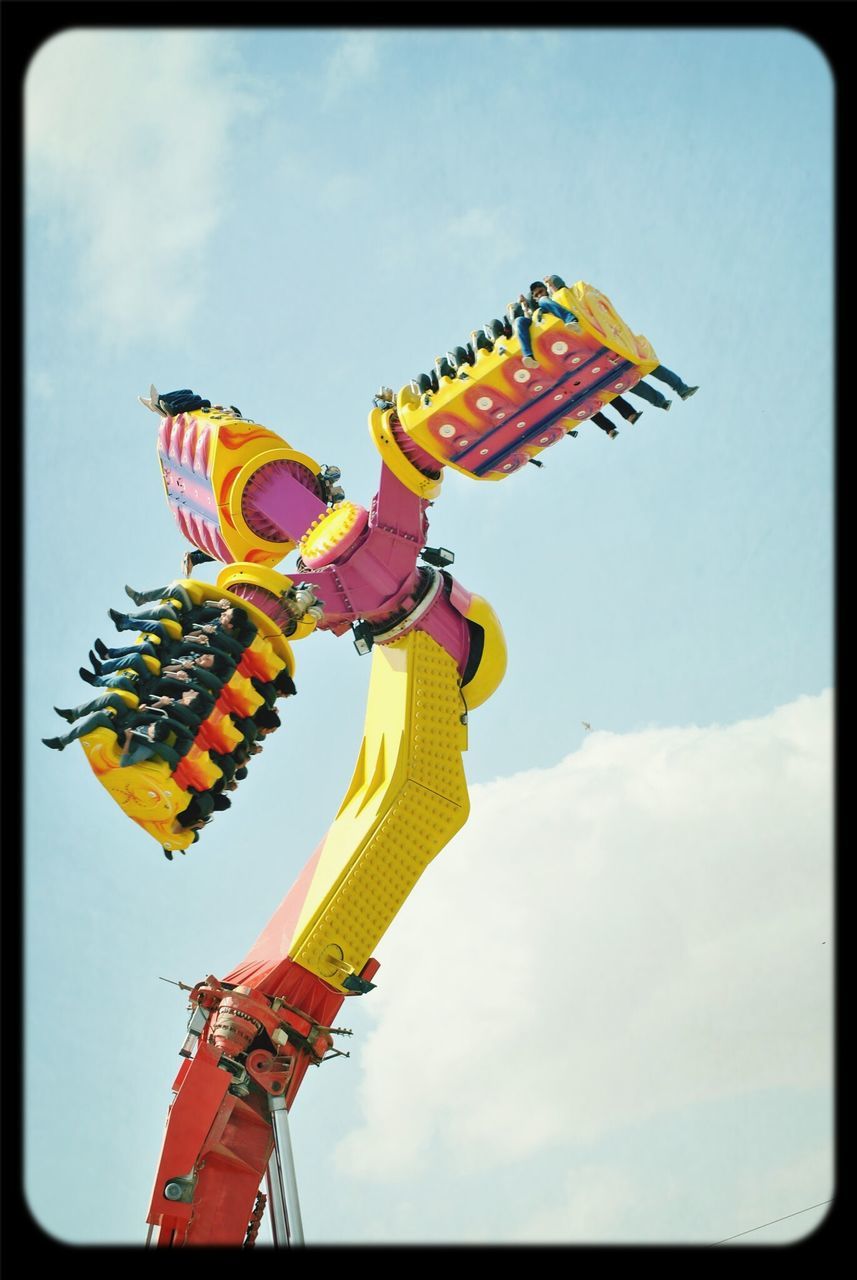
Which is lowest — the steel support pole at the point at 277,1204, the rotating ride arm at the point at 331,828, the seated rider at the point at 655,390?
the steel support pole at the point at 277,1204

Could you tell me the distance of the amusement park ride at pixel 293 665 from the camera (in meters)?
9.58

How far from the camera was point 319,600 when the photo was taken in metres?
10.5

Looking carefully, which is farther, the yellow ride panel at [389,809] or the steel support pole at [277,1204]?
the yellow ride panel at [389,809]

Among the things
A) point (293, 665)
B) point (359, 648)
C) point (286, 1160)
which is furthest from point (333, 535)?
point (286, 1160)

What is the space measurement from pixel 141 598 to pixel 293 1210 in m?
4.18

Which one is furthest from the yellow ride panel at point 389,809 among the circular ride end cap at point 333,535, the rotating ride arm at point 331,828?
the circular ride end cap at point 333,535

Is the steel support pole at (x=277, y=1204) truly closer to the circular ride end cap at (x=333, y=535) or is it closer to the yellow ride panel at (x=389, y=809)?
the yellow ride panel at (x=389, y=809)

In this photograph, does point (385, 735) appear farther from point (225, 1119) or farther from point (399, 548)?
point (225, 1119)

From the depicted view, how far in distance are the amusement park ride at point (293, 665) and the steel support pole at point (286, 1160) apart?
15 millimetres

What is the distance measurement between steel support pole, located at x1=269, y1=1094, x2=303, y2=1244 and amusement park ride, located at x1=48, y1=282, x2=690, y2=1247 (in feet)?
0.05

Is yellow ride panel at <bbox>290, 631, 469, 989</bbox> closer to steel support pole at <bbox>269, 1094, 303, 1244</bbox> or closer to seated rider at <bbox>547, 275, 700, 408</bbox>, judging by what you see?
steel support pole at <bbox>269, 1094, 303, 1244</bbox>

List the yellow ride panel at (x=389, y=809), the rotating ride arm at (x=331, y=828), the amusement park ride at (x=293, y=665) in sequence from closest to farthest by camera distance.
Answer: the amusement park ride at (x=293, y=665), the rotating ride arm at (x=331, y=828), the yellow ride panel at (x=389, y=809)

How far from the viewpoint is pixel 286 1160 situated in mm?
9898
